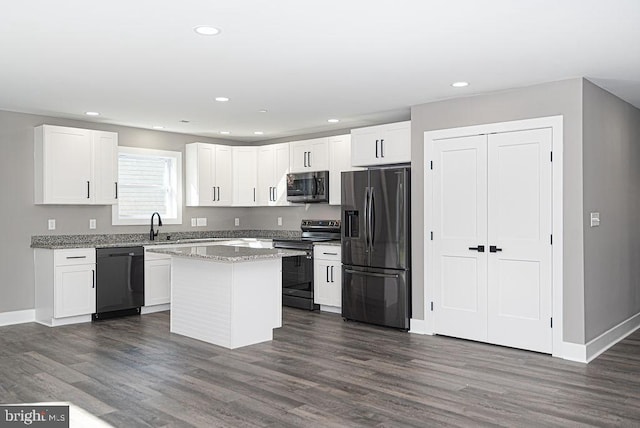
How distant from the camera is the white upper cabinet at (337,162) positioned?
6711 millimetres

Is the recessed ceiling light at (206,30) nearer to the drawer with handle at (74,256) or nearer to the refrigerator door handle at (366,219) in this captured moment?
the refrigerator door handle at (366,219)

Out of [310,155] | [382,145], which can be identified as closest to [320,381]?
[382,145]

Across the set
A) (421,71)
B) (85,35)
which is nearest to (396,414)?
(421,71)

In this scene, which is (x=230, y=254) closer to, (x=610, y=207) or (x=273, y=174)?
(x=273, y=174)

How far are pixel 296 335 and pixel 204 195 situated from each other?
9.79ft

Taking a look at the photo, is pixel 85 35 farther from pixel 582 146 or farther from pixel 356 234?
pixel 582 146

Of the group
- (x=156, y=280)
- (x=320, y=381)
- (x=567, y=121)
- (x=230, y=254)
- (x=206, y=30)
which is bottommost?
(x=320, y=381)

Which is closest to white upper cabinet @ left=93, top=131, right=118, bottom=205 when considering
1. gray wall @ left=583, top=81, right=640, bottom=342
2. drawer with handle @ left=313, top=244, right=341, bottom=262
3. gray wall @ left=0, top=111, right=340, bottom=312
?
gray wall @ left=0, top=111, right=340, bottom=312

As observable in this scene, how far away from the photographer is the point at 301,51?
3.72 meters

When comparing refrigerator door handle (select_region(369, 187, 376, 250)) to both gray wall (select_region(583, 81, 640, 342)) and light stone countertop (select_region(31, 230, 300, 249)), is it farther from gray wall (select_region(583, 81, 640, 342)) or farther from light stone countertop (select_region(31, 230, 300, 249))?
light stone countertop (select_region(31, 230, 300, 249))

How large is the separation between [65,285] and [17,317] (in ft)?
2.49

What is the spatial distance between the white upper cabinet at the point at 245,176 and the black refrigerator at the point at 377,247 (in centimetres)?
222

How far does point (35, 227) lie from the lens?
6.15 meters

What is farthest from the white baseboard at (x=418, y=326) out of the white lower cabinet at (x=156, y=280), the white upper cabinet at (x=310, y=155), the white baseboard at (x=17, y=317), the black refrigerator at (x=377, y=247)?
the white baseboard at (x=17, y=317)
